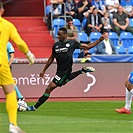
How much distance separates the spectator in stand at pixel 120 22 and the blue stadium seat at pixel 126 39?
15.7 inches

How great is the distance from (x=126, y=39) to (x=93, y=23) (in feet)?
4.76

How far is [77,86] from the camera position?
17.8 metres

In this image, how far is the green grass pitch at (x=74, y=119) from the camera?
35.0 feet

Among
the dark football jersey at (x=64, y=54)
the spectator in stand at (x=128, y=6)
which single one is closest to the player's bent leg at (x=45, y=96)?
the dark football jersey at (x=64, y=54)

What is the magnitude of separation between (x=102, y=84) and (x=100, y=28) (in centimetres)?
472

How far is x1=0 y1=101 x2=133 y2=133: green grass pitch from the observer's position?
10.7 meters

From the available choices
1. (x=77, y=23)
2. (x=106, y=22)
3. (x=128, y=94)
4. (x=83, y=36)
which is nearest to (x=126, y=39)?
(x=106, y=22)

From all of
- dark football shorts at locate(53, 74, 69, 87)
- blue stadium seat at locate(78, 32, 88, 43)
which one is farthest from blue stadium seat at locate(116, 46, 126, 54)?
dark football shorts at locate(53, 74, 69, 87)

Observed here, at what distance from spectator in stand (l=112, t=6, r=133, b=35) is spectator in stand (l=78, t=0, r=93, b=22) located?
1.07 metres

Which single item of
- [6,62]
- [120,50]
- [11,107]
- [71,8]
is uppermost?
[6,62]

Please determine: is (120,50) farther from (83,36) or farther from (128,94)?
(128,94)

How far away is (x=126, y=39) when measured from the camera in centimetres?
2252

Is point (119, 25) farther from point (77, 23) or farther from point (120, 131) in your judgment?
point (120, 131)

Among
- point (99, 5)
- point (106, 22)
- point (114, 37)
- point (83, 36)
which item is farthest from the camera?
point (99, 5)
